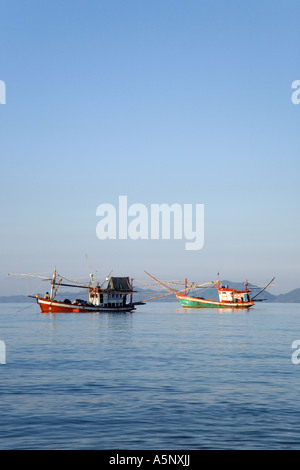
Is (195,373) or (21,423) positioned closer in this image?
(21,423)

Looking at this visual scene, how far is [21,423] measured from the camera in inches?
934

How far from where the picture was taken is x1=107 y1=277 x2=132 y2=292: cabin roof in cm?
17661

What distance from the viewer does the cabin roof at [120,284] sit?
6953 inches

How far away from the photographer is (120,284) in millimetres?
179500

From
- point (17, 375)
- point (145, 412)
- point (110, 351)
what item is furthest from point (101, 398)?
point (110, 351)
